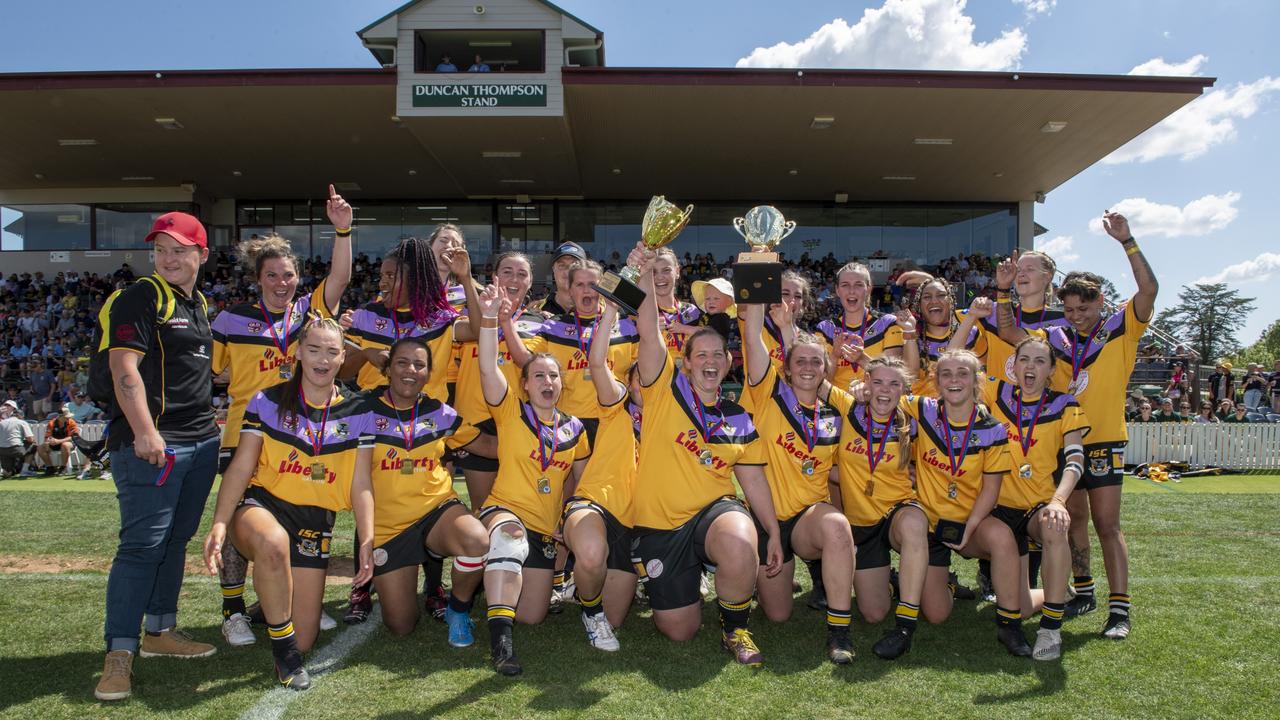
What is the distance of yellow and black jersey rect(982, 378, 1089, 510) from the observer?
13.1ft

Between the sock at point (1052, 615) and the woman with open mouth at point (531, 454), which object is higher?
the woman with open mouth at point (531, 454)

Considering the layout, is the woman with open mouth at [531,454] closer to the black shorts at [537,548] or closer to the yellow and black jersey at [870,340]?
the black shorts at [537,548]

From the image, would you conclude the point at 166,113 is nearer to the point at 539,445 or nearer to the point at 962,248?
the point at 539,445

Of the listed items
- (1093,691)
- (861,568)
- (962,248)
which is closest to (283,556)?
(861,568)

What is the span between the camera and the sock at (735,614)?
367 centimetres

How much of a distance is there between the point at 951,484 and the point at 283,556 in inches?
125

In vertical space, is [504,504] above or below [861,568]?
above

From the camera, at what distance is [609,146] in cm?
1728

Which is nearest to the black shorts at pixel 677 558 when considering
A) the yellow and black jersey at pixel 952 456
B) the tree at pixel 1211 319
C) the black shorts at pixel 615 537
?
the black shorts at pixel 615 537

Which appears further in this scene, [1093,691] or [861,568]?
[861,568]

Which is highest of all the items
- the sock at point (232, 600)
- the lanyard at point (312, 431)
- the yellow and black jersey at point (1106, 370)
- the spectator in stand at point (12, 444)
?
the yellow and black jersey at point (1106, 370)

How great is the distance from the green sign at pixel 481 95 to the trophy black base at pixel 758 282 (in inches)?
456

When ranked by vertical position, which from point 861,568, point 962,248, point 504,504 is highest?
point 962,248

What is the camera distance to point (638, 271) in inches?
143
